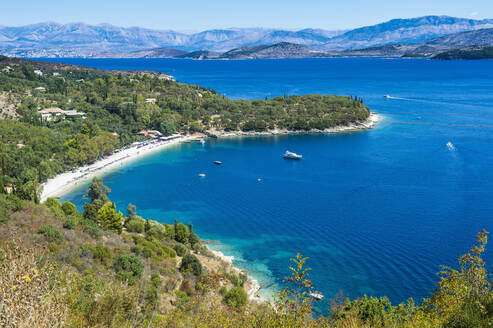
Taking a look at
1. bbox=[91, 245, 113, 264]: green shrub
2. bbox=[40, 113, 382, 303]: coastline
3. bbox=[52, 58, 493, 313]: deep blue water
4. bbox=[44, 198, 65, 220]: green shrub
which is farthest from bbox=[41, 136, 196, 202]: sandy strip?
bbox=[91, 245, 113, 264]: green shrub

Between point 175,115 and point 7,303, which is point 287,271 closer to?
point 7,303

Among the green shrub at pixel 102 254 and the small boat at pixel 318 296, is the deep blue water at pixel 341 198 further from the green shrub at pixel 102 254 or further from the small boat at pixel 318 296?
the green shrub at pixel 102 254

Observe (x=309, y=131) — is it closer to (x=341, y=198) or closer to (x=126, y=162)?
(x=341, y=198)

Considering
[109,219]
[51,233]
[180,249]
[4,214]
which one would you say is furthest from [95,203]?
[51,233]

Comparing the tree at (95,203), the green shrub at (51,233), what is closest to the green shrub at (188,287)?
the green shrub at (51,233)

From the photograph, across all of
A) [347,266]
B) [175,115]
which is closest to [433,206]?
[347,266]

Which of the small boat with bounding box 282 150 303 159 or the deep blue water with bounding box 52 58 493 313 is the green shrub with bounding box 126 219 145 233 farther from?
the small boat with bounding box 282 150 303 159
